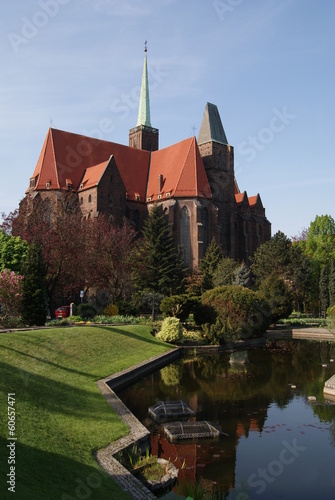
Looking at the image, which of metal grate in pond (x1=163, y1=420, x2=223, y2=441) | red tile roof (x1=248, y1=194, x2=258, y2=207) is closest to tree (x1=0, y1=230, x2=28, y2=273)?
metal grate in pond (x1=163, y1=420, x2=223, y2=441)

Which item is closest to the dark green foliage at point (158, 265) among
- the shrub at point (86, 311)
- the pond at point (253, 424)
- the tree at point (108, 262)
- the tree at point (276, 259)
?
the tree at point (108, 262)

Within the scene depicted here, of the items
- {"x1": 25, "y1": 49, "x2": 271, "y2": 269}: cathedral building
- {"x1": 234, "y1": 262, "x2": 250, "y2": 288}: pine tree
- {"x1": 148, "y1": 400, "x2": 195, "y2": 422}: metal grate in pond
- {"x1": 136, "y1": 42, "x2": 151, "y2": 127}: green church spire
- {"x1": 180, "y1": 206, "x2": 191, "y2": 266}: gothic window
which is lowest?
{"x1": 148, "y1": 400, "x2": 195, "y2": 422}: metal grate in pond

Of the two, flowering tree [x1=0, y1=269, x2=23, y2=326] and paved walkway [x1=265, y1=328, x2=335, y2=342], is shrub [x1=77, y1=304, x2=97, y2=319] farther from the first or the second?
paved walkway [x1=265, y1=328, x2=335, y2=342]

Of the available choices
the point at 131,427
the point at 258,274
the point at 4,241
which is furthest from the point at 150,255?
the point at 131,427

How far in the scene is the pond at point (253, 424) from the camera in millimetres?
9820

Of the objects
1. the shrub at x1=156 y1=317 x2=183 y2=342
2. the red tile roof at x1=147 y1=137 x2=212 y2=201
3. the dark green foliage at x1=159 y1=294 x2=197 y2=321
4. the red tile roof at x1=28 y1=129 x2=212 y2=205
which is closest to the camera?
the shrub at x1=156 y1=317 x2=183 y2=342

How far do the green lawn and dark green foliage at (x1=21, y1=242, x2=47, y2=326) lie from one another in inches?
220

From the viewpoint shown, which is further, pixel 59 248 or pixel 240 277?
pixel 240 277

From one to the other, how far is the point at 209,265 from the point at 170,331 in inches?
927

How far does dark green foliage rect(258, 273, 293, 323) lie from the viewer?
135 ft

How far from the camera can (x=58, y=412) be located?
1133cm

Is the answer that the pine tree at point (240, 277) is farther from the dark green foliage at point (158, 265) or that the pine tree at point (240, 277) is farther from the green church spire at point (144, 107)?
the green church spire at point (144, 107)

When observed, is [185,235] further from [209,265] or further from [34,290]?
[34,290]

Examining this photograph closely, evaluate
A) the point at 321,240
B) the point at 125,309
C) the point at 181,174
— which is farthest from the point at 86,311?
the point at 321,240
